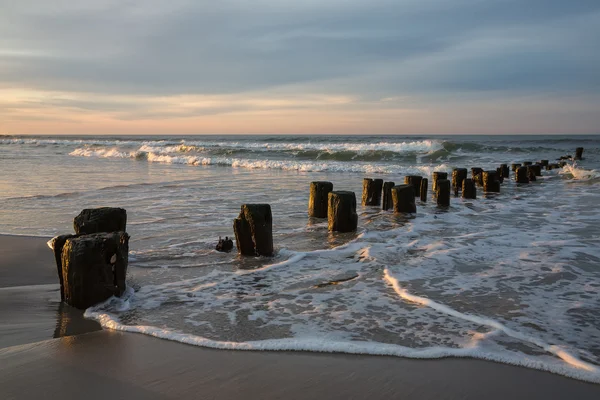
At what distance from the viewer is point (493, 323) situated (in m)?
4.09

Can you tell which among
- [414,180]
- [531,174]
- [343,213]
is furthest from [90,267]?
[531,174]

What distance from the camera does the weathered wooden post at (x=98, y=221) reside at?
5.36 m

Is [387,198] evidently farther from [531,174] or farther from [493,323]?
[531,174]

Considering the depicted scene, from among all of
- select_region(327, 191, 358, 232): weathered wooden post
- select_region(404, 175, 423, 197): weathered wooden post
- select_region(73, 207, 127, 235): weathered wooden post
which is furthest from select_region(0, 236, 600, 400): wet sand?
select_region(404, 175, 423, 197): weathered wooden post

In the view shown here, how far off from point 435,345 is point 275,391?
1355 mm

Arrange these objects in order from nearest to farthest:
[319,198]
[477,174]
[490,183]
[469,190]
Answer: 1. [319,198]
2. [469,190]
3. [490,183]
4. [477,174]

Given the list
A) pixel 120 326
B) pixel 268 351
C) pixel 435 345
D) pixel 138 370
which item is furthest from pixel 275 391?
pixel 120 326

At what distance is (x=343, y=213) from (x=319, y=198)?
136cm

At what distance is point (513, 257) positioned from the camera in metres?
6.38

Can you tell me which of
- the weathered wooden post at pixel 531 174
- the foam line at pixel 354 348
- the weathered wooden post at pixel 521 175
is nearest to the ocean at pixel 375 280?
the foam line at pixel 354 348

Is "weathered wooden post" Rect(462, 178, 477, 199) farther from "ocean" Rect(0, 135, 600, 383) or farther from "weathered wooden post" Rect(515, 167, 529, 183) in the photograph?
"weathered wooden post" Rect(515, 167, 529, 183)

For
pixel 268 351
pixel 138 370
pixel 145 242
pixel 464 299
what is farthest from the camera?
pixel 145 242

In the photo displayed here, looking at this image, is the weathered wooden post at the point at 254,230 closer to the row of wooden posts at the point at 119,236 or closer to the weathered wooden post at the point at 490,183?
the row of wooden posts at the point at 119,236

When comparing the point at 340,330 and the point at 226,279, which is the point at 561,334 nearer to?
the point at 340,330
